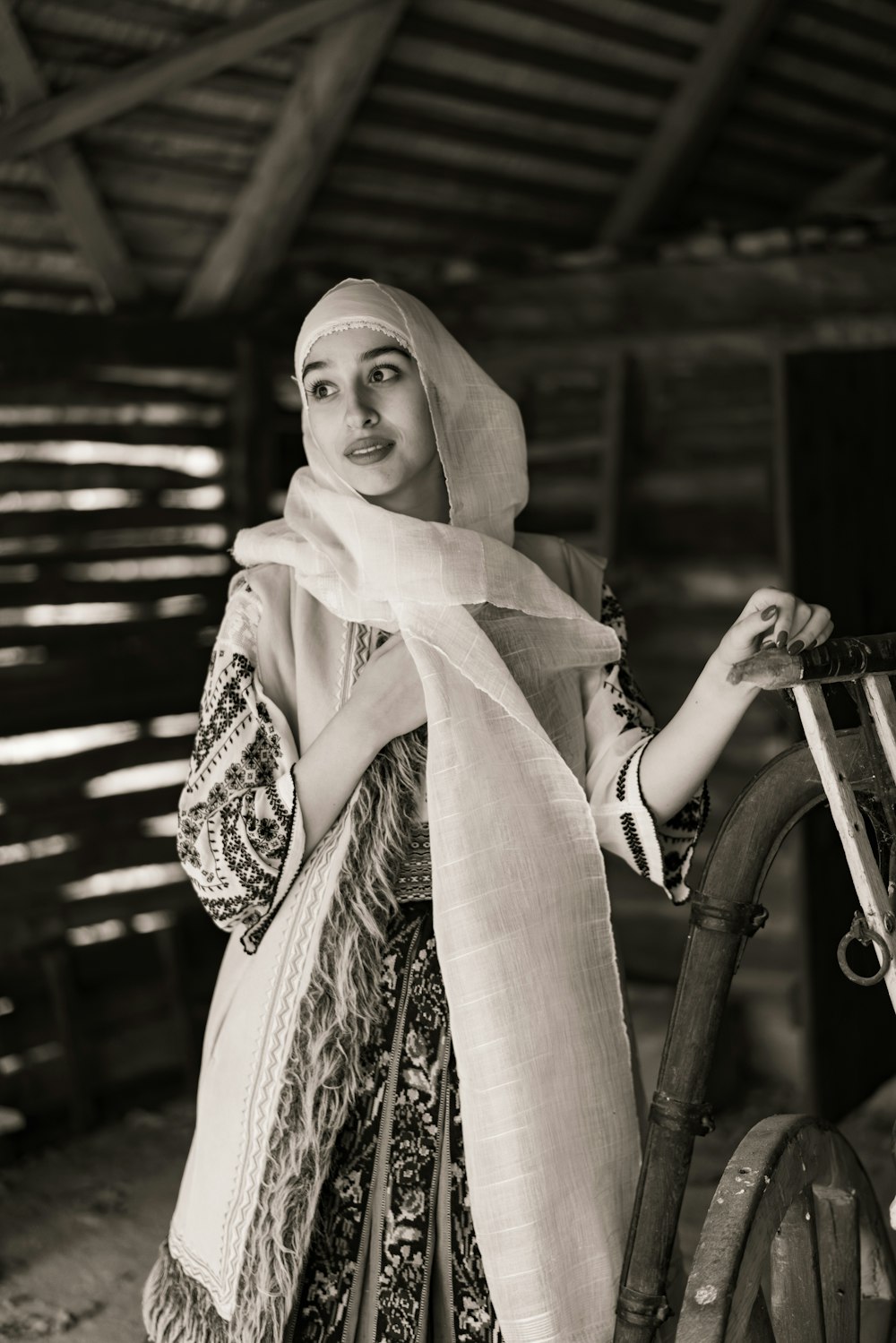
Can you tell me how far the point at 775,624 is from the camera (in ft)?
4.94

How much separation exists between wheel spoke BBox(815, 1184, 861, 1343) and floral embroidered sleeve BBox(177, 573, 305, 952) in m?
0.79

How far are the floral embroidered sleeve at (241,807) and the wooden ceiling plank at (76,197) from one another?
7.09ft

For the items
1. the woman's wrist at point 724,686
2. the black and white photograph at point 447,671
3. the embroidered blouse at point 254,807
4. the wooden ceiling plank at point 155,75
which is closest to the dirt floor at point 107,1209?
the black and white photograph at point 447,671

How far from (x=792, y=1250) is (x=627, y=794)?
1.93 feet

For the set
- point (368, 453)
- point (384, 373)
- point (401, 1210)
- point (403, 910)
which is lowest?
point (401, 1210)

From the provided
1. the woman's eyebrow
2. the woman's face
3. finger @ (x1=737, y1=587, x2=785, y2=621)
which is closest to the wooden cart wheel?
finger @ (x1=737, y1=587, x2=785, y2=621)

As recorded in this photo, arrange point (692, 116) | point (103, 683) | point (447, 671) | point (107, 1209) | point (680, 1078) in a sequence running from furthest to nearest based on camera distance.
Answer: point (692, 116) → point (103, 683) → point (107, 1209) → point (447, 671) → point (680, 1078)

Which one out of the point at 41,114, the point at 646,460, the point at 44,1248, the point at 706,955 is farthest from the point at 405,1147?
the point at 646,460

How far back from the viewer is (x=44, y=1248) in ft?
10.8

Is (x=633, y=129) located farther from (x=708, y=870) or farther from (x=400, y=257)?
(x=708, y=870)

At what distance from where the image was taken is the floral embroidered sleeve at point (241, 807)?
1701 mm

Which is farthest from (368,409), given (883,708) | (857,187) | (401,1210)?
(857,187)

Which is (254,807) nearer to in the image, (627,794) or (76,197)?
(627,794)

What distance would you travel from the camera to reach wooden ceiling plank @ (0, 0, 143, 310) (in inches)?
126
